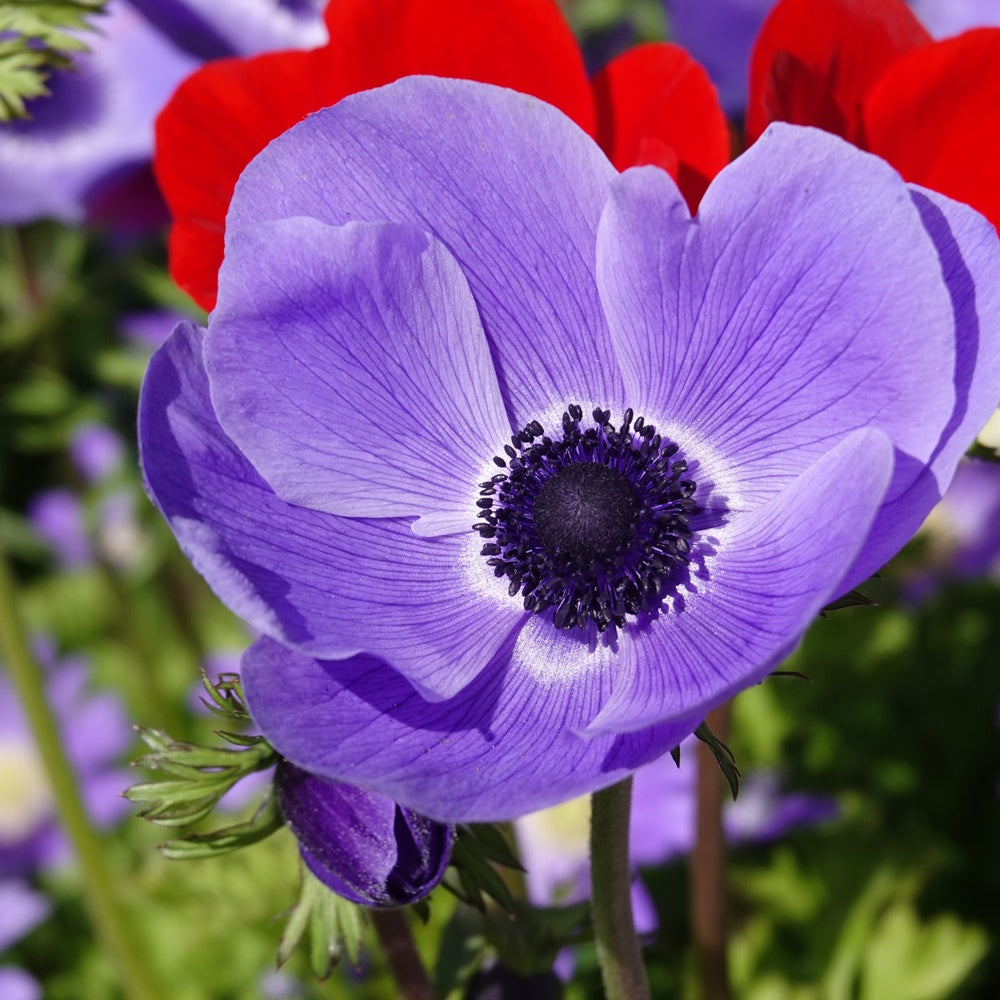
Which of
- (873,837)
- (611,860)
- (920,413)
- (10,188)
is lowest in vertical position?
(873,837)

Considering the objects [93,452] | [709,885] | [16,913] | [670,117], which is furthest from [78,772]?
[670,117]

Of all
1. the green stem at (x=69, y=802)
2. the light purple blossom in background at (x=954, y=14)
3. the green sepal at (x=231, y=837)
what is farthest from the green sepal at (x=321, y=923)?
the light purple blossom in background at (x=954, y=14)

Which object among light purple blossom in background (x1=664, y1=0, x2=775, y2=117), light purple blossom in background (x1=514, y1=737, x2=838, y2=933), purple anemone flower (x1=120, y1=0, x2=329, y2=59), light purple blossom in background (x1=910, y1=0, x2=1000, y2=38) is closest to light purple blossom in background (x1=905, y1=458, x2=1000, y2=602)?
light purple blossom in background (x1=514, y1=737, x2=838, y2=933)

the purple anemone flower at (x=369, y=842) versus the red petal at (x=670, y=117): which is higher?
the red petal at (x=670, y=117)

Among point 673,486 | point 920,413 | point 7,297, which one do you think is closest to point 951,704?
point 673,486

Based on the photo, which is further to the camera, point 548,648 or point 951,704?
point 951,704

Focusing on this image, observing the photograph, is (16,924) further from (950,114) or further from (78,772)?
(950,114)

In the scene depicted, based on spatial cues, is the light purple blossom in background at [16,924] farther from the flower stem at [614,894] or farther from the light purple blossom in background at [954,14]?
the light purple blossom in background at [954,14]

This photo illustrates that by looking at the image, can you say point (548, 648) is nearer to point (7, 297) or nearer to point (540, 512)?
Result: point (540, 512)
